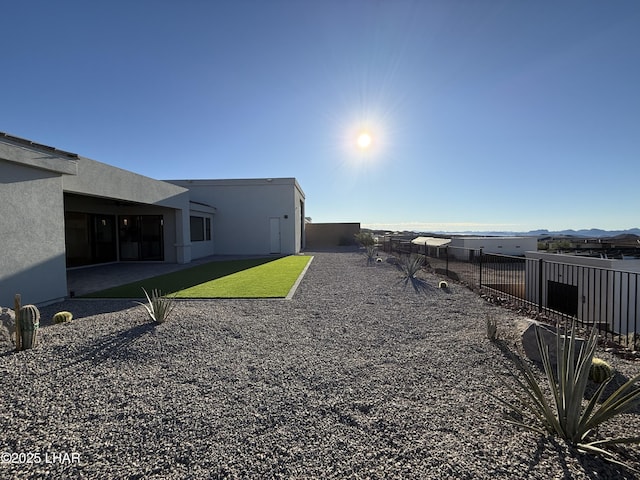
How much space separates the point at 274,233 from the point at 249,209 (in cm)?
234

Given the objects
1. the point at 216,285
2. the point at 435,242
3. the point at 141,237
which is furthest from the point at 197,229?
the point at 435,242

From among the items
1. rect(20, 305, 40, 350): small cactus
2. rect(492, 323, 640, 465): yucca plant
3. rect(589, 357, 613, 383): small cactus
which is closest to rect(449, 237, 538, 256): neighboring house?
rect(589, 357, 613, 383): small cactus

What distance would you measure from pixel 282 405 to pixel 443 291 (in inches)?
275

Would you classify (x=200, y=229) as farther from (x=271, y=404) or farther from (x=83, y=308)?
(x=271, y=404)

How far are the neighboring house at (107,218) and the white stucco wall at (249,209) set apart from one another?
0.07m

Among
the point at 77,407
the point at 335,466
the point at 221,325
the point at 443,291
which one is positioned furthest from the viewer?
the point at 443,291

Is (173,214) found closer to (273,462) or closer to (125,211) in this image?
(125,211)

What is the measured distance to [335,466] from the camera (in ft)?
7.22

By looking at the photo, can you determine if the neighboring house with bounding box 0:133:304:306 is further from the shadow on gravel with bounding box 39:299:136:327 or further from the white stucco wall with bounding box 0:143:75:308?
the shadow on gravel with bounding box 39:299:136:327

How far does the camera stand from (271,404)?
3010mm

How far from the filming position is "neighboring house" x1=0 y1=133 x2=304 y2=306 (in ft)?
20.9

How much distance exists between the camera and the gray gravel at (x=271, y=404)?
2213 millimetres

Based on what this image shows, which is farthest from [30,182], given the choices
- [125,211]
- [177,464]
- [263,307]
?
[125,211]

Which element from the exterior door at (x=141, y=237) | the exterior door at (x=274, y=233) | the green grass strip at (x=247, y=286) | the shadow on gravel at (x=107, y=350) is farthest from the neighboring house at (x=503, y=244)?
the shadow on gravel at (x=107, y=350)
